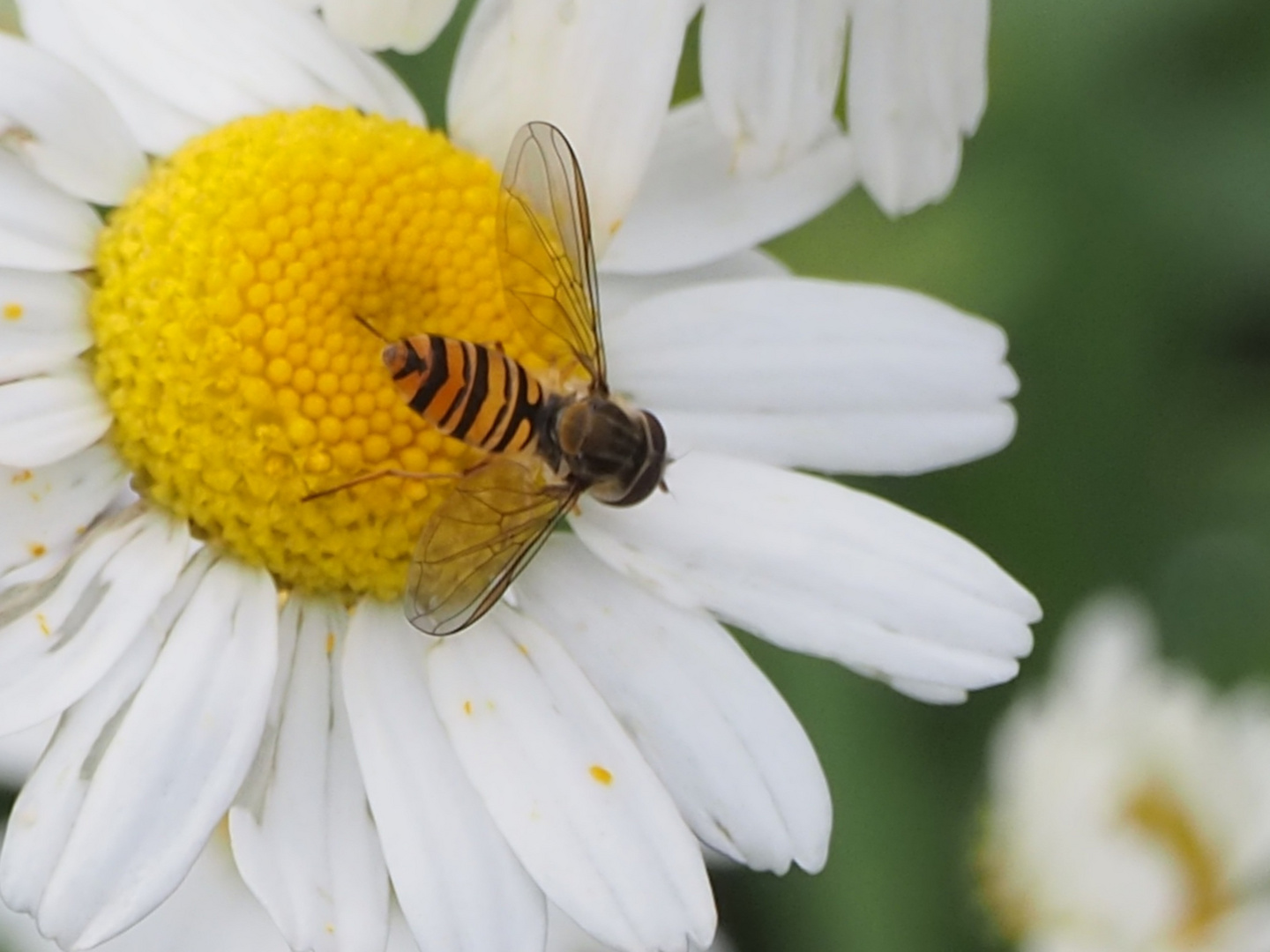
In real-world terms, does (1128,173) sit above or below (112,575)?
below

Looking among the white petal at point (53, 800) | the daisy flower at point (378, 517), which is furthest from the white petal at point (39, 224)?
the white petal at point (53, 800)

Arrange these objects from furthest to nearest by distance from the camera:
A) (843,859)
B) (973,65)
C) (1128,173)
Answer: (1128,173)
(843,859)
(973,65)

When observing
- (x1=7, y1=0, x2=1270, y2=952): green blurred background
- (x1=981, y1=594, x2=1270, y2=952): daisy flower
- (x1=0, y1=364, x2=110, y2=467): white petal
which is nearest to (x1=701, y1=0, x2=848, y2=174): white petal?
(x1=0, y1=364, x2=110, y2=467): white petal

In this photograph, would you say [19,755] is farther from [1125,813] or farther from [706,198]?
[1125,813]

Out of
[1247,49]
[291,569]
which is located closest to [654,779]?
[291,569]

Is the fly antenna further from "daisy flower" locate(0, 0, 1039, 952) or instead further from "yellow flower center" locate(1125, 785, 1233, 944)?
"yellow flower center" locate(1125, 785, 1233, 944)

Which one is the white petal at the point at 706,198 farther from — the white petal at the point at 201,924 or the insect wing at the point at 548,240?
the white petal at the point at 201,924

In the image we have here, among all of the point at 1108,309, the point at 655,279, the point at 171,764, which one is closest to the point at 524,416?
the point at 655,279

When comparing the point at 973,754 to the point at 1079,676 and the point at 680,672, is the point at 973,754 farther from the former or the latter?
the point at 680,672
